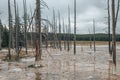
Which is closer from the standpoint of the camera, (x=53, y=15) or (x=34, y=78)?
(x=34, y=78)

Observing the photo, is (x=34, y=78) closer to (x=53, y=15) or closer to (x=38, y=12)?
(x=38, y=12)

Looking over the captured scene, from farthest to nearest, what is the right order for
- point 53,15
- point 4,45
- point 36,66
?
point 53,15, point 4,45, point 36,66

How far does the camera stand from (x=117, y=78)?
17.1 metres

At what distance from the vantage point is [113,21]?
2438cm

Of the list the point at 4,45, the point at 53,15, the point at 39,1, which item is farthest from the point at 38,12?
the point at 53,15

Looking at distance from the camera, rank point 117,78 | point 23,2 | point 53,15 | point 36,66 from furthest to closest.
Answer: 1. point 53,15
2. point 23,2
3. point 36,66
4. point 117,78

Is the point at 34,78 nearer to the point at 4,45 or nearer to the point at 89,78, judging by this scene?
the point at 89,78

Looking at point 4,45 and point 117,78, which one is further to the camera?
point 4,45

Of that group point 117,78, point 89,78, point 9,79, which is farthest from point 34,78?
point 117,78

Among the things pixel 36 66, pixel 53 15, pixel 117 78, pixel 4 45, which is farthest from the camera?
pixel 53 15

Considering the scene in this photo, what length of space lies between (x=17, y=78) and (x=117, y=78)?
6811 millimetres

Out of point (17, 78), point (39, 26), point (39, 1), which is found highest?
point (39, 1)

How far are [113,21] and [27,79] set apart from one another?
10.9 m

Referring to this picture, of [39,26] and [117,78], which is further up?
[39,26]
